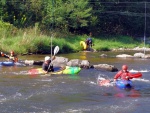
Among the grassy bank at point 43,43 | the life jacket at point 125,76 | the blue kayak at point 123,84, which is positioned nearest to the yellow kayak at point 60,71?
the life jacket at point 125,76

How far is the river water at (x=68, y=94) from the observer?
1418 centimetres

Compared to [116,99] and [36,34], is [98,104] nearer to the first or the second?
[116,99]

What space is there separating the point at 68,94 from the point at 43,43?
1451cm

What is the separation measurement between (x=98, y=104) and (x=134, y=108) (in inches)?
49.9

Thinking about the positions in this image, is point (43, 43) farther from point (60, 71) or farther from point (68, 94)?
point (68, 94)

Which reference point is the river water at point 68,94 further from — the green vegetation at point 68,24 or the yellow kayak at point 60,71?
the green vegetation at point 68,24

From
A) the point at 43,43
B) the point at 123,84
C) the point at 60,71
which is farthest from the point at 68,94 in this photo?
the point at 43,43

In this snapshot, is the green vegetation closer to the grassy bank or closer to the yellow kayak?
the grassy bank

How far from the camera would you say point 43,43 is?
30641 mm

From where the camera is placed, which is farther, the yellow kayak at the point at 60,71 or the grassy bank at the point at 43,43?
the grassy bank at the point at 43,43

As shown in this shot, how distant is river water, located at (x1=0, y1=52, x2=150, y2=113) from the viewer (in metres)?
14.2

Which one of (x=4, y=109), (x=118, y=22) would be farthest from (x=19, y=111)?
(x=118, y=22)

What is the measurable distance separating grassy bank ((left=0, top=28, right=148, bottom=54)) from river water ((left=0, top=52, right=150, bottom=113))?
23.2 ft

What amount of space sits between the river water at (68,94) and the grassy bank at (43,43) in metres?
7.06
